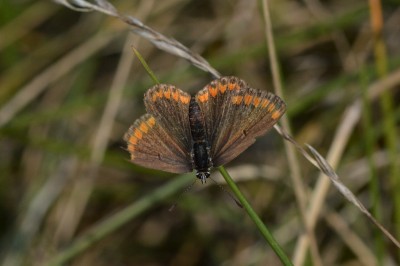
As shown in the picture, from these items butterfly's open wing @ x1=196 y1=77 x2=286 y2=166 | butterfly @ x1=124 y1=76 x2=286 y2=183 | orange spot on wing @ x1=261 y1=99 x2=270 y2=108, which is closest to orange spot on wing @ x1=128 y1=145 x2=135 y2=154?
butterfly @ x1=124 y1=76 x2=286 y2=183

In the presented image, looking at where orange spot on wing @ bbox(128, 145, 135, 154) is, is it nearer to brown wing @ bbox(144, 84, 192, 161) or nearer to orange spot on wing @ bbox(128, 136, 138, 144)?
orange spot on wing @ bbox(128, 136, 138, 144)

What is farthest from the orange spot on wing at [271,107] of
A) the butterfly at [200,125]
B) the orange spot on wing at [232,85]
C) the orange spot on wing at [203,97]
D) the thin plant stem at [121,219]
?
the thin plant stem at [121,219]

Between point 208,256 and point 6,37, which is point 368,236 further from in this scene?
point 6,37

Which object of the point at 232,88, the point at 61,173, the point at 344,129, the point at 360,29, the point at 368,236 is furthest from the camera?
the point at 360,29

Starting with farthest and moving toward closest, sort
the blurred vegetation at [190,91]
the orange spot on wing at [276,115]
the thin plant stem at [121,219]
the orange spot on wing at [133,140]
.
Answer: the blurred vegetation at [190,91] → the thin plant stem at [121,219] → the orange spot on wing at [133,140] → the orange spot on wing at [276,115]

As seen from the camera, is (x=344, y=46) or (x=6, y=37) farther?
(x=6, y=37)

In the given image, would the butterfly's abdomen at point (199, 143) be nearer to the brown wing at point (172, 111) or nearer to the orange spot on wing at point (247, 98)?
the brown wing at point (172, 111)

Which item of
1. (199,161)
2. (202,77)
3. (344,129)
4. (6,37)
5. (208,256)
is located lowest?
(199,161)

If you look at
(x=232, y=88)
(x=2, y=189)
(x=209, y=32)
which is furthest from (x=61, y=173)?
(x=232, y=88)

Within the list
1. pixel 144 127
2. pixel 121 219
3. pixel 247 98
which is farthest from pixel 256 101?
pixel 121 219
